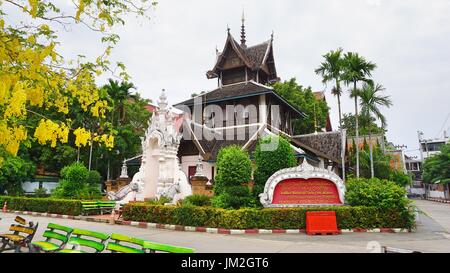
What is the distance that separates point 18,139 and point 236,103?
22.0 meters

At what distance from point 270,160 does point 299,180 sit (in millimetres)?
1505

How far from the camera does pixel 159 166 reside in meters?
19.9

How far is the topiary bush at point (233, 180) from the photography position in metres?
13.4

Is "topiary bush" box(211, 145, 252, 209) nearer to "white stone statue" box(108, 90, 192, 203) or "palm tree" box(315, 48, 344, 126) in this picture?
"white stone statue" box(108, 90, 192, 203)

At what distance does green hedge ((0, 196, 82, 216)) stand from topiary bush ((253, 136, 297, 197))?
10085mm

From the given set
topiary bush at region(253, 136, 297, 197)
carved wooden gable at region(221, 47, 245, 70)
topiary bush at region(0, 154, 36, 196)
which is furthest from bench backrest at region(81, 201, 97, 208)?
carved wooden gable at region(221, 47, 245, 70)

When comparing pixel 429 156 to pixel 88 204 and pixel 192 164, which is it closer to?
pixel 192 164

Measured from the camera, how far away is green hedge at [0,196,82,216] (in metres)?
17.8

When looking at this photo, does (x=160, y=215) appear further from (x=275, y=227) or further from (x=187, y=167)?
(x=187, y=167)

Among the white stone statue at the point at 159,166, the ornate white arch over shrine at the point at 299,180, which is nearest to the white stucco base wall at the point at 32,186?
the white stone statue at the point at 159,166

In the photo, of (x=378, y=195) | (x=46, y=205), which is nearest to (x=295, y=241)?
(x=378, y=195)

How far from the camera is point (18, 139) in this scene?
507cm

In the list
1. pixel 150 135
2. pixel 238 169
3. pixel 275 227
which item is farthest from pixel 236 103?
pixel 275 227

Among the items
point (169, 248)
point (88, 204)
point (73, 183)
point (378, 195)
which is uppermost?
point (73, 183)
